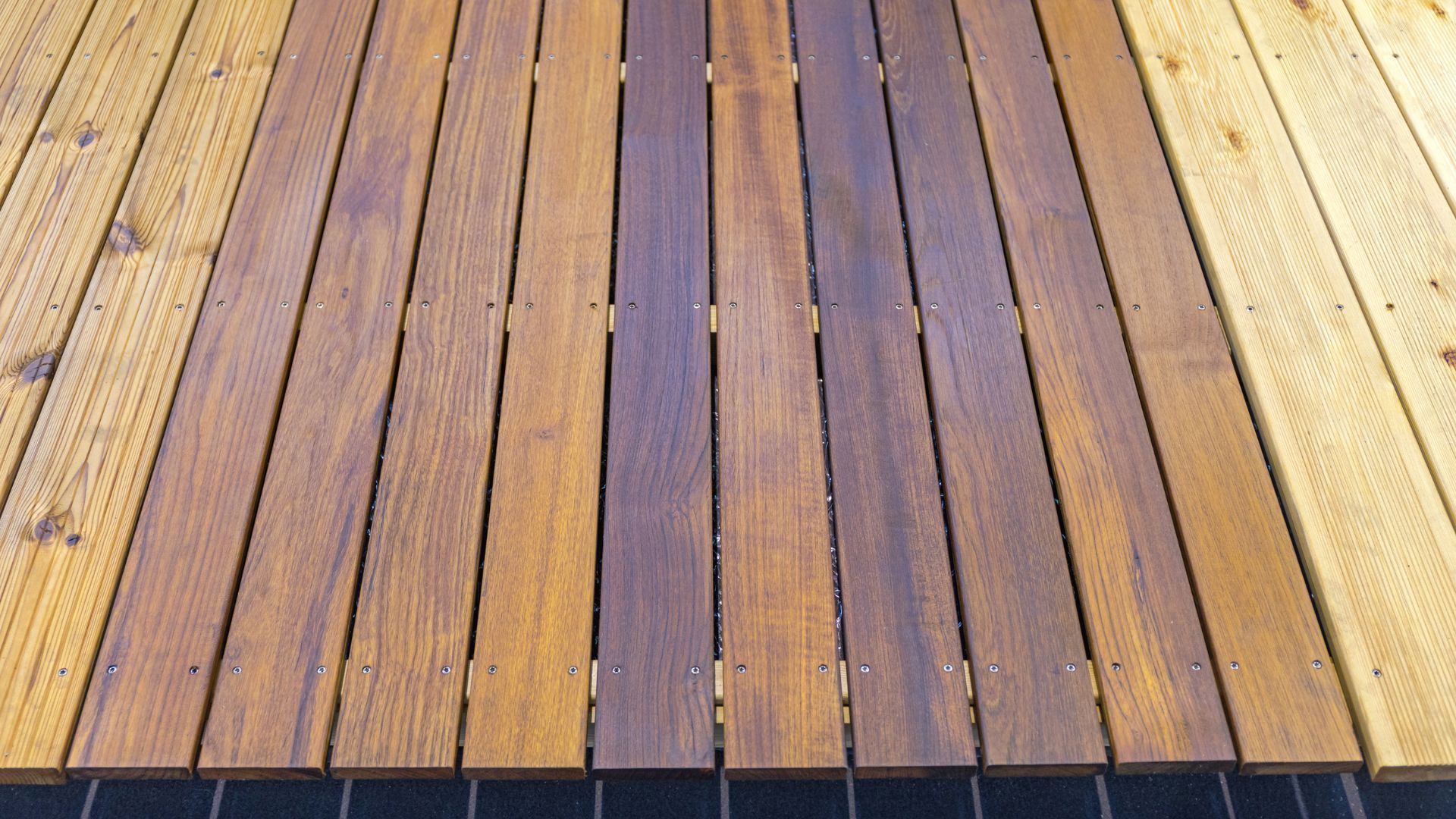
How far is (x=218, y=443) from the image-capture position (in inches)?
64.2

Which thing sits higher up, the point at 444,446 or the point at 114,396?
the point at 114,396

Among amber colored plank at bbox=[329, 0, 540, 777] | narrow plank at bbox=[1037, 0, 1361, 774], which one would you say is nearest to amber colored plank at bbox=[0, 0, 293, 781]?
amber colored plank at bbox=[329, 0, 540, 777]

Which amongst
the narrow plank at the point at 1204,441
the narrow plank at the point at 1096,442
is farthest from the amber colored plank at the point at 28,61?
the narrow plank at the point at 1204,441

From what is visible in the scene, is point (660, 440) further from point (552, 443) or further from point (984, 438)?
point (984, 438)

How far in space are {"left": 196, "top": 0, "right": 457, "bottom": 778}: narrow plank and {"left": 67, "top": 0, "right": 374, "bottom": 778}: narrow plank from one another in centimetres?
3

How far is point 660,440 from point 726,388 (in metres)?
0.13

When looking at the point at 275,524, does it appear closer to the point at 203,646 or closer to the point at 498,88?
the point at 203,646

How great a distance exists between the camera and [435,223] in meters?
1.89

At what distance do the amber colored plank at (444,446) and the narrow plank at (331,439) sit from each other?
0.03 meters

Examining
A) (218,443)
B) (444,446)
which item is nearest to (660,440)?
(444,446)

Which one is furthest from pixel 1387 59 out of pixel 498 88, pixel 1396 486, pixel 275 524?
pixel 275 524

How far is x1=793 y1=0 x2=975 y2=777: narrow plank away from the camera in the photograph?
4.61ft

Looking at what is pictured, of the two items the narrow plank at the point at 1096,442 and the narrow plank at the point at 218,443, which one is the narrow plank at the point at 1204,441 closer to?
the narrow plank at the point at 1096,442

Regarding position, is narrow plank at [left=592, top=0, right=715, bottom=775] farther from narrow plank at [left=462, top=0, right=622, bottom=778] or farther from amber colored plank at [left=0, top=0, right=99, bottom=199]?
amber colored plank at [left=0, top=0, right=99, bottom=199]
